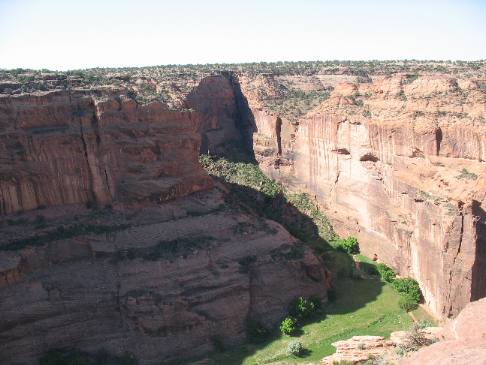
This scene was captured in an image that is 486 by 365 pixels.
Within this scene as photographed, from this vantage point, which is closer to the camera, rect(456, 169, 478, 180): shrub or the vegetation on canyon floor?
the vegetation on canyon floor

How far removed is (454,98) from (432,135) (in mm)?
4524

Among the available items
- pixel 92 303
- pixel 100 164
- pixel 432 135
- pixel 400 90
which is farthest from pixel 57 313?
pixel 400 90

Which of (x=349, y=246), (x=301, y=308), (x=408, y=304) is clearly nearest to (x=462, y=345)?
(x=301, y=308)

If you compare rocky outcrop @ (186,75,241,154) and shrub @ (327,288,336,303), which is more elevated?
rocky outcrop @ (186,75,241,154)

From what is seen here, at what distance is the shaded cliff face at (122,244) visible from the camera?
27.6 metres

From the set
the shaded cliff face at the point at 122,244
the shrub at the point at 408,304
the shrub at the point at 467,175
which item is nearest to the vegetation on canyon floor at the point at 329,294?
the shrub at the point at 408,304

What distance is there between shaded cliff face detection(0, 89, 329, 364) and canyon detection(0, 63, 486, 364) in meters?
0.08

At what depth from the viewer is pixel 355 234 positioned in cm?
4150

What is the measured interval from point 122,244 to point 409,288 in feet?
61.7

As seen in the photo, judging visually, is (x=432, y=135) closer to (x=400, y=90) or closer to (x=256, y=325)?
(x=400, y=90)

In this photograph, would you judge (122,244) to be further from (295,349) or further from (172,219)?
(295,349)

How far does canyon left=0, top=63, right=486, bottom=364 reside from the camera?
27953 mm

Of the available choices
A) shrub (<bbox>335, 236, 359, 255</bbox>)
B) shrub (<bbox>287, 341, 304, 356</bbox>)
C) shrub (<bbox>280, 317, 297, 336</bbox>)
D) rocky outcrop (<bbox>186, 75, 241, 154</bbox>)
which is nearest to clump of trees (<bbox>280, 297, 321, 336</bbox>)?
shrub (<bbox>280, 317, 297, 336</bbox>)

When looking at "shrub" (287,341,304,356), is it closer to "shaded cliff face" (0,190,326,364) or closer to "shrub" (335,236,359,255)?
"shaded cliff face" (0,190,326,364)
